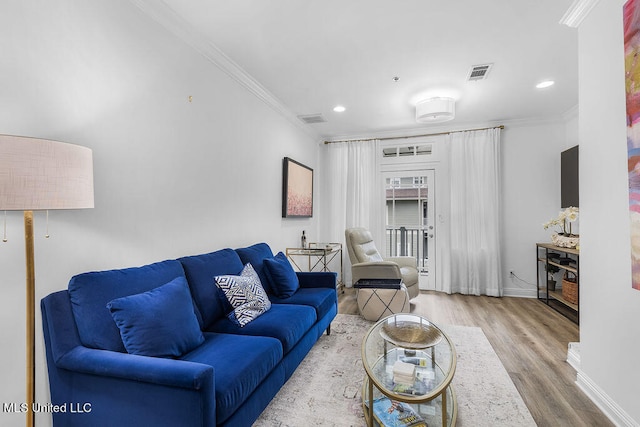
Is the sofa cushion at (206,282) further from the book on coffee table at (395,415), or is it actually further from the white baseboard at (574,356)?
the white baseboard at (574,356)

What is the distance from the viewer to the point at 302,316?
89.8 inches

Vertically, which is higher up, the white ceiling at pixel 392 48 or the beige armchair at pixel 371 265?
the white ceiling at pixel 392 48

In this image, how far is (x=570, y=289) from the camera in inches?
140

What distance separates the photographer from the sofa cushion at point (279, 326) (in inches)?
78.2

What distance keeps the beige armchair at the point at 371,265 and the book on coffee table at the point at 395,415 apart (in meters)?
1.90

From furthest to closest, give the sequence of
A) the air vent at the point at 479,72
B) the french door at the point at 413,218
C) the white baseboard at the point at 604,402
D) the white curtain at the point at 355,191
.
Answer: the white curtain at the point at 355,191
the french door at the point at 413,218
the air vent at the point at 479,72
the white baseboard at the point at 604,402

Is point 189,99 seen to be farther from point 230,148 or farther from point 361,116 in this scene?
point 361,116

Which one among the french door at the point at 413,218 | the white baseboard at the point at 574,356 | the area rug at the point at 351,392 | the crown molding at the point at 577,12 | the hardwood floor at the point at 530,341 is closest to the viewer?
the area rug at the point at 351,392

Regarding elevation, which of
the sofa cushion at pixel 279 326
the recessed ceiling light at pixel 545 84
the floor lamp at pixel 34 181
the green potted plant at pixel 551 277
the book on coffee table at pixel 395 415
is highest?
the recessed ceiling light at pixel 545 84

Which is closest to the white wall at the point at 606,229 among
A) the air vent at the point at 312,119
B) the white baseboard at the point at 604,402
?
the white baseboard at the point at 604,402

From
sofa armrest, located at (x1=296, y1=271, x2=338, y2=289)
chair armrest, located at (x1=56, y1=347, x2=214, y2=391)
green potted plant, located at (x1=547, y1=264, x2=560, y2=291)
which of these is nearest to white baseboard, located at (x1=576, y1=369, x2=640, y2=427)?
sofa armrest, located at (x1=296, y1=271, x2=338, y2=289)

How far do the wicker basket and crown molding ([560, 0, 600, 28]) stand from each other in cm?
266

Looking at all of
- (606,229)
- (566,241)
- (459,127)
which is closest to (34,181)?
(606,229)

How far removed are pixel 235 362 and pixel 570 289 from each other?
3863 mm
